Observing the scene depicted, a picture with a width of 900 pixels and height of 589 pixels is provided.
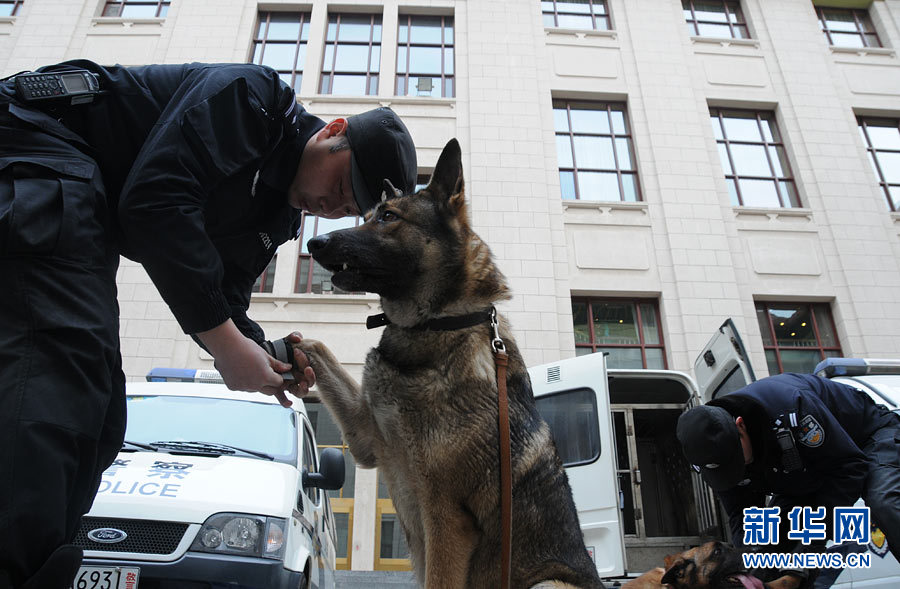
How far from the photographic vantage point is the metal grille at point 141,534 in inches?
109

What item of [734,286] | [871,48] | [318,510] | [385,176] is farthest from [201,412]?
[871,48]

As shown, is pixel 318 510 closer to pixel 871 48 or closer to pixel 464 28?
pixel 464 28

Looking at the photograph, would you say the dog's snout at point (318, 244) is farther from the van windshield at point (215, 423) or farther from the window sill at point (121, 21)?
the window sill at point (121, 21)

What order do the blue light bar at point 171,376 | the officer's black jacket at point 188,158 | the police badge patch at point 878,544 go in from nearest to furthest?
the officer's black jacket at point 188,158
the police badge patch at point 878,544
the blue light bar at point 171,376

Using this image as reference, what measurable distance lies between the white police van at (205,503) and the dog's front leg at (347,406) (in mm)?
1136

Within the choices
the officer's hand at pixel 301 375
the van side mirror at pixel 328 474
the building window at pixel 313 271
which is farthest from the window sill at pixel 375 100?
the officer's hand at pixel 301 375

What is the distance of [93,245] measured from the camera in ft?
4.44

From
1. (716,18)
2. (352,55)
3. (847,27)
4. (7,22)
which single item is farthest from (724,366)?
(7,22)

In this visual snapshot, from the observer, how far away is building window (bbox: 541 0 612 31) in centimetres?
1375

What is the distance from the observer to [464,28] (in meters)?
13.5

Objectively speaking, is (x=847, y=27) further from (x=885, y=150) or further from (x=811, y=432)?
(x=811, y=432)

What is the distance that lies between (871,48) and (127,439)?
1778 cm

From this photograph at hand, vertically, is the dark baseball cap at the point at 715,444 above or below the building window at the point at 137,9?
below

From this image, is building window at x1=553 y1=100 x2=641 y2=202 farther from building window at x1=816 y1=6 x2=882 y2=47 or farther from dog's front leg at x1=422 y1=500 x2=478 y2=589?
→ dog's front leg at x1=422 y1=500 x2=478 y2=589
